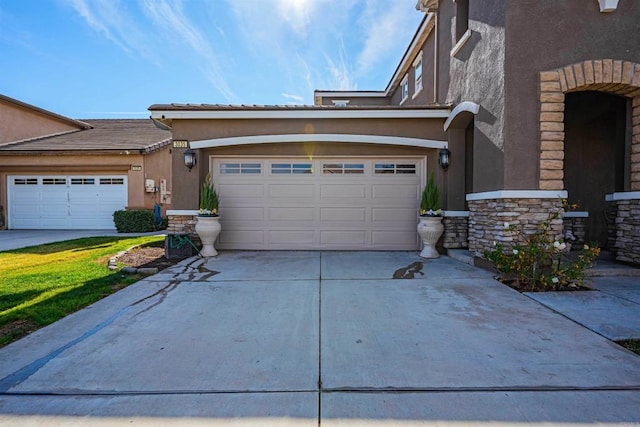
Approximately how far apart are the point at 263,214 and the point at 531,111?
5830mm

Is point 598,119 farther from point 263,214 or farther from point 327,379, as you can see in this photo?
point 327,379

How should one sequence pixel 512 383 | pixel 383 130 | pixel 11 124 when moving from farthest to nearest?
A: pixel 11 124
pixel 383 130
pixel 512 383

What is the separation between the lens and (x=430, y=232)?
274 inches

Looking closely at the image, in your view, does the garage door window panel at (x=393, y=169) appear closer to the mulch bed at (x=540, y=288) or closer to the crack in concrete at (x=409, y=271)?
the crack in concrete at (x=409, y=271)

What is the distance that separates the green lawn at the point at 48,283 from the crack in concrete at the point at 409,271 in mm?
4386

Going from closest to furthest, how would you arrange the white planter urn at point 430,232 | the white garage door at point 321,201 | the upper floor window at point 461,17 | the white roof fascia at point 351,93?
the white planter urn at point 430,232, the upper floor window at point 461,17, the white garage door at point 321,201, the white roof fascia at point 351,93

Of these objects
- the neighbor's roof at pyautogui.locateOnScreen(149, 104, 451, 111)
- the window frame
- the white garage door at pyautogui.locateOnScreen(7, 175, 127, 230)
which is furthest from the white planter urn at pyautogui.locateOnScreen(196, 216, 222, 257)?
the window frame

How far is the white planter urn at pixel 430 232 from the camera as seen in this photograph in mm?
6957

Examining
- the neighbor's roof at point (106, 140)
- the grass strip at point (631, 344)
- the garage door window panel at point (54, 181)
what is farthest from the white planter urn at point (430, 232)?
the garage door window panel at point (54, 181)

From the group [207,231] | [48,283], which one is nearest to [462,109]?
[207,231]

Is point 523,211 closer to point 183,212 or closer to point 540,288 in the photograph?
point 540,288

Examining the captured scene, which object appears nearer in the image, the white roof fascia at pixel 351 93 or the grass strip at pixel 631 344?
the grass strip at pixel 631 344

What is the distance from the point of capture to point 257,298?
14.1 ft

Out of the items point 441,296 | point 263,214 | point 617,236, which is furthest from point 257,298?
point 617,236
